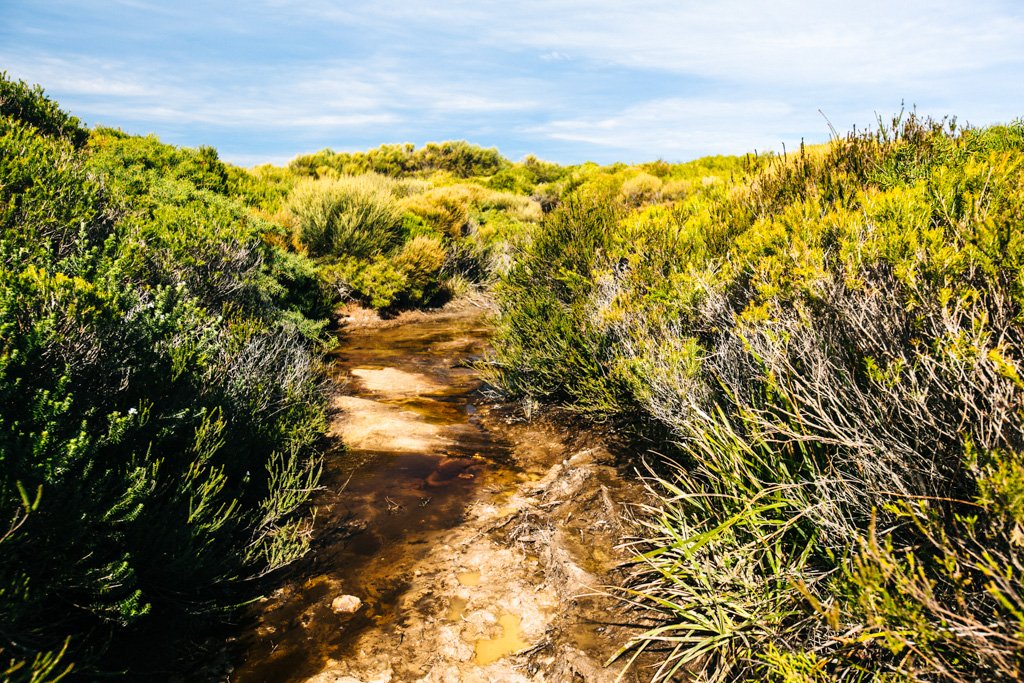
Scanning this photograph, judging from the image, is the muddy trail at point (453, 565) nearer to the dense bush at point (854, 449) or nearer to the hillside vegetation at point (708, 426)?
the hillside vegetation at point (708, 426)

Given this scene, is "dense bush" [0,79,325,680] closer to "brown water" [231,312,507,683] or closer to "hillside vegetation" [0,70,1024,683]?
"hillside vegetation" [0,70,1024,683]

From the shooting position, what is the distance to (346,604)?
335 centimetres

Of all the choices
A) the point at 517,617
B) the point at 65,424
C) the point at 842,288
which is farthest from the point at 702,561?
the point at 65,424

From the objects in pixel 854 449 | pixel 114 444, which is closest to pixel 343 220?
pixel 114 444

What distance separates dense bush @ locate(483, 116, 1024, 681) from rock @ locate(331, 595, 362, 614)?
165 cm

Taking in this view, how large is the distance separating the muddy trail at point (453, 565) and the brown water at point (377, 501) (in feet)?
0.04

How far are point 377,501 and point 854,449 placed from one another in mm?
3503

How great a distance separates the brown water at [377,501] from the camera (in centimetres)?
308

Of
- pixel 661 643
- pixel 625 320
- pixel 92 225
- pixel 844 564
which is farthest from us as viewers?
pixel 92 225

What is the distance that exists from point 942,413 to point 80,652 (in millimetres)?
3859

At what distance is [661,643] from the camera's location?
8.86ft

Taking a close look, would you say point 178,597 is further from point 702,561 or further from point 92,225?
point 92,225

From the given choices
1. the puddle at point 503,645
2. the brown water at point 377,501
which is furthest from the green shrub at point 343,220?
the puddle at point 503,645

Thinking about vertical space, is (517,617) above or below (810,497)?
below
